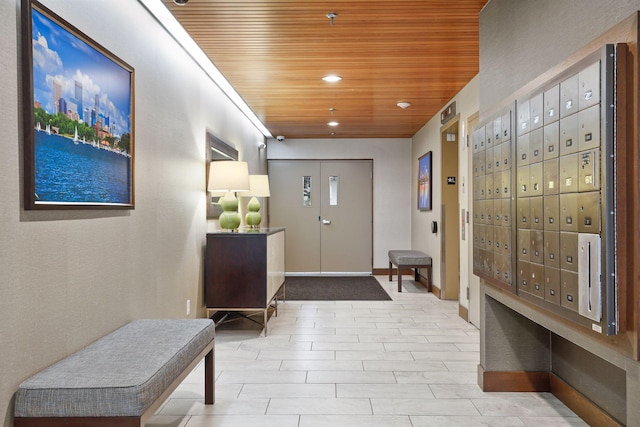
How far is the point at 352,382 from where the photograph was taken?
3.08 meters

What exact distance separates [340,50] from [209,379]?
2.61m

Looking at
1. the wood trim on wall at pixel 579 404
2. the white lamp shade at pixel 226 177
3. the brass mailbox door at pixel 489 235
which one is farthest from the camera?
the white lamp shade at pixel 226 177

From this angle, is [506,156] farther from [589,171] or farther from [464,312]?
[464,312]

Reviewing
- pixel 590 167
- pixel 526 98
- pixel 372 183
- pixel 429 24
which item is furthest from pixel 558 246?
pixel 372 183

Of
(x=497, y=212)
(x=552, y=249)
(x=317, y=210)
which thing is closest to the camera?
(x=552, y=249)

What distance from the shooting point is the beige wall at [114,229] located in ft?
5.71

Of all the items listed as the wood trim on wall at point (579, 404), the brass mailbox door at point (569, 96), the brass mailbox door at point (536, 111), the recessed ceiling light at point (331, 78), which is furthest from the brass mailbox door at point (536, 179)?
the recessed ceiling light at point (331, 78)

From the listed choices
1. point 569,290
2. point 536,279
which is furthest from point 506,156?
point 569,290

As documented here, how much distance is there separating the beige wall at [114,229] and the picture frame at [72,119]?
5cm

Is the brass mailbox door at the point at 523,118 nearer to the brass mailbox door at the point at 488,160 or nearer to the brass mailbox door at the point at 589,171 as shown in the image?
the brass mailbox door at the point at 488,160

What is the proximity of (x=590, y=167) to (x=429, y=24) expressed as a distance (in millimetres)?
1988

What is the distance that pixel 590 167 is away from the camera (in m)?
1.63

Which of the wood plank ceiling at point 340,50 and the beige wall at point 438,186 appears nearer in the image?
→ the wood plank ceiling at point 340,50

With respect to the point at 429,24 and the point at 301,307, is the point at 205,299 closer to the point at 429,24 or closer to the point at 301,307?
the point at 301,307
